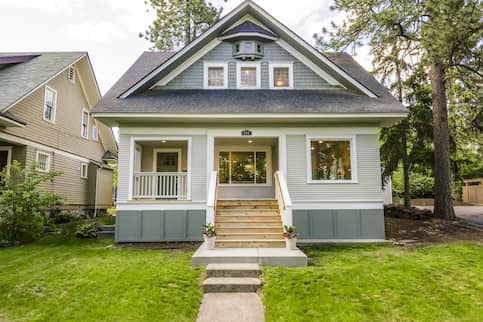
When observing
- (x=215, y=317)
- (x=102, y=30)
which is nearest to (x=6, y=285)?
(x=215, y=317)

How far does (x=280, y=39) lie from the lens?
10328 mm

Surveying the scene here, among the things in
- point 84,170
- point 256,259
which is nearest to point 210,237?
point 256,259

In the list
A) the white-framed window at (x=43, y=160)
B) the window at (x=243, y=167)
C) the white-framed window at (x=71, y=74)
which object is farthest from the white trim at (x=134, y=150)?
the white-framed window at (x=71, y=74)

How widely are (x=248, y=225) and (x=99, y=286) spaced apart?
398 centimetres

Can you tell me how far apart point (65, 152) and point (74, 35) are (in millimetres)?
9559

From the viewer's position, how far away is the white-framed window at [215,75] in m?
10.2

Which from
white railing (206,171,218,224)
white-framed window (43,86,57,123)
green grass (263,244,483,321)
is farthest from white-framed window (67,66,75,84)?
green grass (263,244,483,321)

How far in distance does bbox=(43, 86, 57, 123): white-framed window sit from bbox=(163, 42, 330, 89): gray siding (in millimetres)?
5973

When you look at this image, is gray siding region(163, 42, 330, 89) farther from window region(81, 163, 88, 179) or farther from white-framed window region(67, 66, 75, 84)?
window region(81, 163, 88, 179)

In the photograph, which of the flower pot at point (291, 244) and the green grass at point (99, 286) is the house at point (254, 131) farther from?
the green grass at point (99, 286)

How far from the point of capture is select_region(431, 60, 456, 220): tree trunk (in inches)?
429

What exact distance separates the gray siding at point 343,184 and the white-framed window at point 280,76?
233cm

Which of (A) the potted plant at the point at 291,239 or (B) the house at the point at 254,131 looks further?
(B) the house at the point at 254,131

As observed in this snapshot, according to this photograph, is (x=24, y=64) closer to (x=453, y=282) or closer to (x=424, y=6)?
(x=424, y=6)
